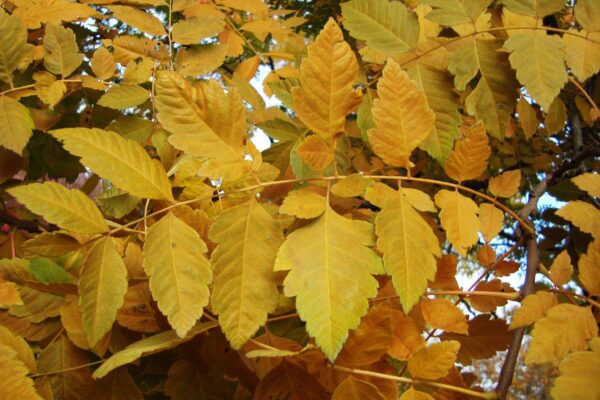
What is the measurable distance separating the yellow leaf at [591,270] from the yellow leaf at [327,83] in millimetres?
224

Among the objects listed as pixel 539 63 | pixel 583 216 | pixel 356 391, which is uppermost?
pixel 539 63

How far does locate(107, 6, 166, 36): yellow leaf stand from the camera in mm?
771

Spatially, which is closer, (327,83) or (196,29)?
(327,83)

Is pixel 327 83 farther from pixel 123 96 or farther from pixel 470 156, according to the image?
pixel 123 96

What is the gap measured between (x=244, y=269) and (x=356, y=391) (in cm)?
12

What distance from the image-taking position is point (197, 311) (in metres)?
0.41

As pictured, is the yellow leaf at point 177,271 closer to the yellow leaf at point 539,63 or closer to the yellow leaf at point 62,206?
the yellow leaf at point 62,206

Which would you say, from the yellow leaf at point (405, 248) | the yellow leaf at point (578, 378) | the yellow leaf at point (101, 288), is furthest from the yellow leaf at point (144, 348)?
the yellow leaf at point (578, 378)

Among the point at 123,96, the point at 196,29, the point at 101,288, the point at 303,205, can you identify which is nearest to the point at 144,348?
the point at 101,288

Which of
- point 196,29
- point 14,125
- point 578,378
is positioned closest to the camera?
point 578,378

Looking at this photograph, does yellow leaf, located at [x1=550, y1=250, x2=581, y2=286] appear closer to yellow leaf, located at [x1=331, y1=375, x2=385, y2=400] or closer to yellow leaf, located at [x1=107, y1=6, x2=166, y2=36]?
yellow leaf, located at [x1=331, y1=375, x2=385, y2=400]

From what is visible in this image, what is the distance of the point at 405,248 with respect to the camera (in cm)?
43

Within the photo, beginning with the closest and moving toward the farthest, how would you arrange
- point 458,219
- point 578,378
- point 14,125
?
1. point 578,378
2. point 458,219
3. point 14,125

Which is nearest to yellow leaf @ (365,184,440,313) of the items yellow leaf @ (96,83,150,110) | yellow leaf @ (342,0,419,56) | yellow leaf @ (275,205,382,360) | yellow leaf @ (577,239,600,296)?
yellow leaf @ (275,205,382,360)
